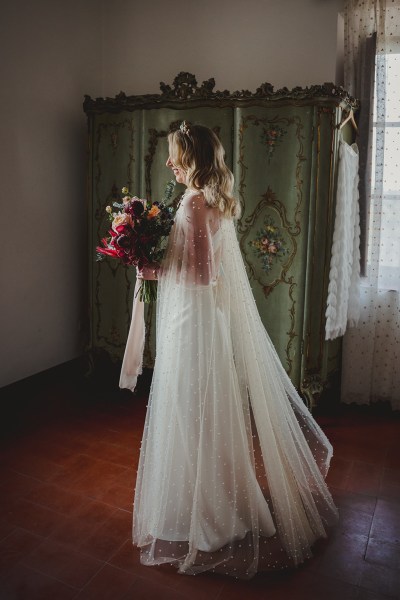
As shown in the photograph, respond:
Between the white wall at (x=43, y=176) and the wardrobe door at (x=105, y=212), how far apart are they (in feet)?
1.15

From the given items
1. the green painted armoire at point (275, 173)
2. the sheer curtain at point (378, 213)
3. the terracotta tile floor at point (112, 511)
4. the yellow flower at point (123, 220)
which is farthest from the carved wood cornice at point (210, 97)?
the terracotta tile floor at point (112, 511)

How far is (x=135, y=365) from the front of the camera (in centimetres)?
235

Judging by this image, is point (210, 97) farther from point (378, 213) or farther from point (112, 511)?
point (112, 511)

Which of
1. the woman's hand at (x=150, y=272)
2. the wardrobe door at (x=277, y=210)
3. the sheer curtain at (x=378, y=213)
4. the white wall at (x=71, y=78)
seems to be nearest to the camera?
the woman's hand at (x=150, y=272)

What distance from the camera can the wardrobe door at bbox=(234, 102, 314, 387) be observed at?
3381mm

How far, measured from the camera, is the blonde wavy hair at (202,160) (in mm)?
2070

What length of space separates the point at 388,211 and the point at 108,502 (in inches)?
105

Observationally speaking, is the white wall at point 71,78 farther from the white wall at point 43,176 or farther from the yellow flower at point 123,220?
the yellow flower at point 123,220

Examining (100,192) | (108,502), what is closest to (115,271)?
(100,192)

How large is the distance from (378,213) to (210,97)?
55.5 inches

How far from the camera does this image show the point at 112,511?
2.46 m

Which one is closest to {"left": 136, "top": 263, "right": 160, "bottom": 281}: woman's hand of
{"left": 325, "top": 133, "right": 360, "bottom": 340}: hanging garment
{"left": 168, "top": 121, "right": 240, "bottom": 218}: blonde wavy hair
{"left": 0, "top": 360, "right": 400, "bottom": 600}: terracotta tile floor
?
{"left": 168, "top": 121, "right": 240, "bottom": 218}: blonde wavy hair

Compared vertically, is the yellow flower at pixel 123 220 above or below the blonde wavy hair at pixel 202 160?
below

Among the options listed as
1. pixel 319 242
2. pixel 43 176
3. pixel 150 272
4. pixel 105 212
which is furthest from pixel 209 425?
pixel 43 176
